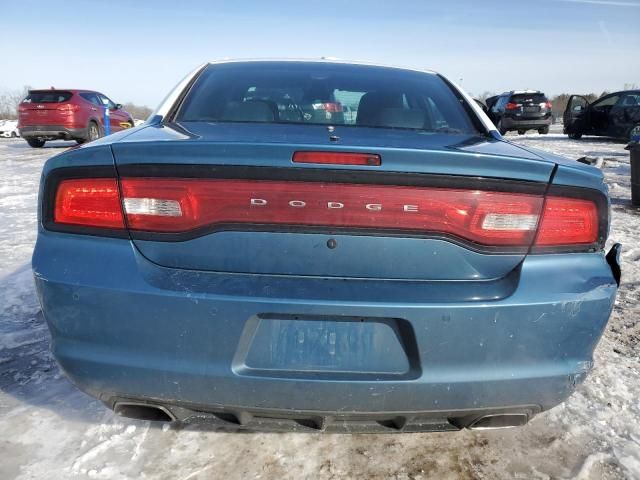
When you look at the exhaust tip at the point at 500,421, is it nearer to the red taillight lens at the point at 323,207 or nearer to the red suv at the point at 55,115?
the red taillight lens at the point at 323,207

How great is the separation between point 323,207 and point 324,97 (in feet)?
3.92

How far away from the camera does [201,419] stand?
158 cm

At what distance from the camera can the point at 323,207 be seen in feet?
4.69

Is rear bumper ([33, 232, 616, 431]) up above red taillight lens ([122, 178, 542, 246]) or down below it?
below

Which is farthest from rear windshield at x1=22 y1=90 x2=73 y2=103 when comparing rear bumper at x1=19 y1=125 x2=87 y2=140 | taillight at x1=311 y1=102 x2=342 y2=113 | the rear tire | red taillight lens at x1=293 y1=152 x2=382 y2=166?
red taillight lens at x1=293 y1=152 x2=382 y2=166

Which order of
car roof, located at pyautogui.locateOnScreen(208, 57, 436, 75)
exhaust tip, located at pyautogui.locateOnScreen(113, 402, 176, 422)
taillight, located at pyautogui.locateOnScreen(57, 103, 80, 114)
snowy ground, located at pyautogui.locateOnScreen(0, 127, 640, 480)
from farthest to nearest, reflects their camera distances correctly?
1. taillight, located at pyautogui.locateOnScreen(57, 103, 80, 114)
2. car roof, located at pyautogui.locateOnScreen(208, 57, 436, 75)
3. snowy ground, located at pyautogui.locateOnScreen(0, 127, 640, 480)
4. exhaust tip, located at pyautogui.locateOnScreen(113, 402, 176, 422)

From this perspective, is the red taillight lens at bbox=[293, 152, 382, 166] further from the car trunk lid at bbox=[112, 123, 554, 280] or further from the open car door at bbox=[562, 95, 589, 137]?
the open car door at bbox=[562, 95, 589, 137]

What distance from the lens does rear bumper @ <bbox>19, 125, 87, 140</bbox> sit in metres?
13.0

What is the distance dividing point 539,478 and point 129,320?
1527 millimetres

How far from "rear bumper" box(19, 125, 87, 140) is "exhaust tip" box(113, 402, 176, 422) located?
13.4 m

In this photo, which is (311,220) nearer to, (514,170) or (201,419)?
(514,170)

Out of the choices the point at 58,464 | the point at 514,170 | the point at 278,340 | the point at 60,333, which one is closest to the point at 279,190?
the point at 278,340

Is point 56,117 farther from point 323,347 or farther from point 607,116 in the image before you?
point 607,116

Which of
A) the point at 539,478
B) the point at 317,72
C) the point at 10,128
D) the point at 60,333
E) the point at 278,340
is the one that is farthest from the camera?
the point at 10,128
